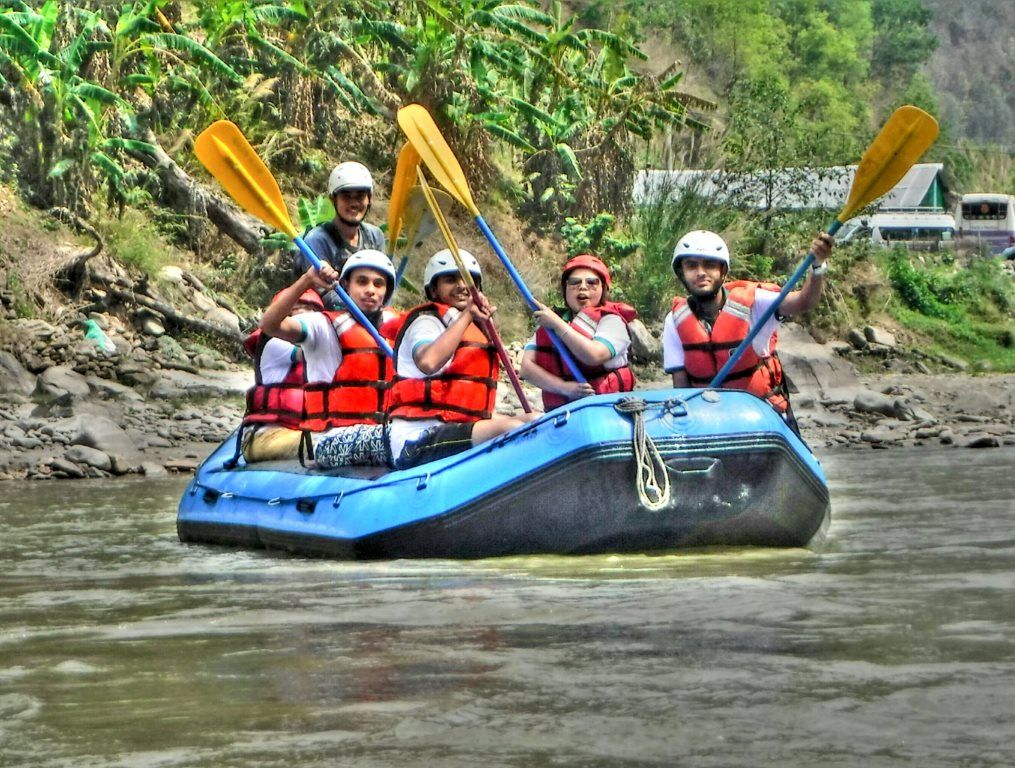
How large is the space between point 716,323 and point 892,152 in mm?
1114

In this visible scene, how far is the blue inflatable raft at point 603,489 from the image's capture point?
6.62m

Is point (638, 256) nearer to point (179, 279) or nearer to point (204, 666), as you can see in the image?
point (179, 279)

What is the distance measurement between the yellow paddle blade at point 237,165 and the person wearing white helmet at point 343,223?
11.3 inches

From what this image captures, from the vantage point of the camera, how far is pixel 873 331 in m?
22.0

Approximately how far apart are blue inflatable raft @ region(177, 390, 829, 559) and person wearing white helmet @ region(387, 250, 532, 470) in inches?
7.2

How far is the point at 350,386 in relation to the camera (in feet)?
25.3

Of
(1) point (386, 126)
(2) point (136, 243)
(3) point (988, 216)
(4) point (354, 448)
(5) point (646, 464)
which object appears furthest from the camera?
(3) point (988, 216)

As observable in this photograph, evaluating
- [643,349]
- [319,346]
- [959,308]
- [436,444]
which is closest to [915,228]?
[959,308]

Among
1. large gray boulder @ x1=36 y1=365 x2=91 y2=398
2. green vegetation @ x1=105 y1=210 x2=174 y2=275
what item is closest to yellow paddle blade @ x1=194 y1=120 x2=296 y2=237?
large gray boulder @ x1=36 y1=365 x2=91 y2=398

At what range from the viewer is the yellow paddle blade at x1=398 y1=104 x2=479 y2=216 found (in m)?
8.28

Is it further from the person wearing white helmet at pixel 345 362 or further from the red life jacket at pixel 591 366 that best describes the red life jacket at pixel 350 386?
the red life jacket at pixel 591 366

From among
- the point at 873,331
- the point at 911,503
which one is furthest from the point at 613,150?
the point at 911,503

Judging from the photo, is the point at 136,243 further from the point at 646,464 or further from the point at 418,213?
the point at 646,464

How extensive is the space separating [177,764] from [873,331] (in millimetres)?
18974
